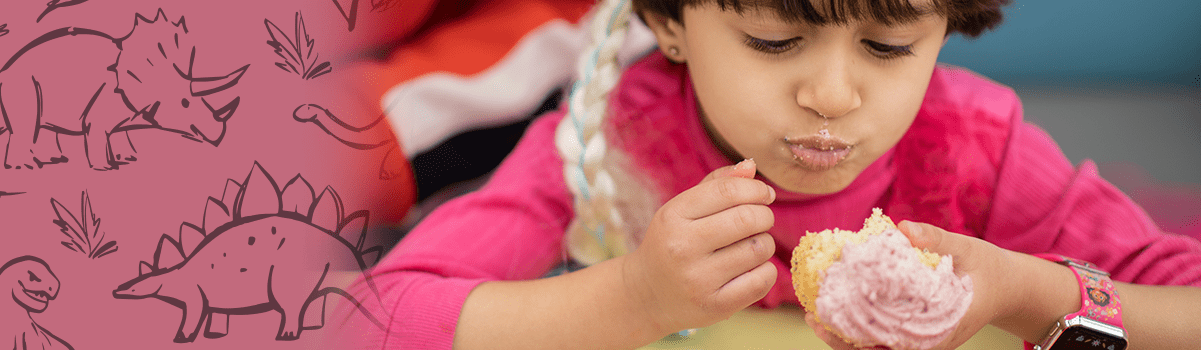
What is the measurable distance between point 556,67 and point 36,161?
25.2 inches

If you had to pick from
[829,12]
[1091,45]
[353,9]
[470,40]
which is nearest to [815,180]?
[829,12]

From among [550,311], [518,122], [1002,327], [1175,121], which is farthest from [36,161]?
[1175,121]

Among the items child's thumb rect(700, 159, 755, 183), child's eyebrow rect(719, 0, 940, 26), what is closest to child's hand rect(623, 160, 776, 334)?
child's thumb rect(700, 159, 755, 183)

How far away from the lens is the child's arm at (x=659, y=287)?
0.52 m

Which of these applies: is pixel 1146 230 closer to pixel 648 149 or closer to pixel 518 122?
pixel 648 149

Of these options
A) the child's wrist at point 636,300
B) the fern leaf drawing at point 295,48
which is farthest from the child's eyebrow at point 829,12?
the fern leaf drawing at point 295,48

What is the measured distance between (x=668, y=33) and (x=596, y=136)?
0.37ft

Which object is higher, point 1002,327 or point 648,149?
point 648,149

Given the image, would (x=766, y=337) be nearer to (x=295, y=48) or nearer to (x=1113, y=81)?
(x=295, y=48)

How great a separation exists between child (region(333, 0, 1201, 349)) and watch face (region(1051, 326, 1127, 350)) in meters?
0.02

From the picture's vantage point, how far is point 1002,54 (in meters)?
1.22

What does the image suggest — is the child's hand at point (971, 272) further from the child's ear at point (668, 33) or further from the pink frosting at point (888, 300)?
the child's ear at point (668, 33)

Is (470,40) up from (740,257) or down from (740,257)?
up

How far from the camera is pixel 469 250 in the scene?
0.70 meters
